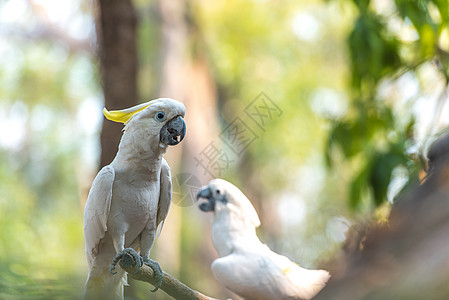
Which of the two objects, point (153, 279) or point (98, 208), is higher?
point (98, 208)

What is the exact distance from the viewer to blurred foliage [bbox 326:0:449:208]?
90.3 inches

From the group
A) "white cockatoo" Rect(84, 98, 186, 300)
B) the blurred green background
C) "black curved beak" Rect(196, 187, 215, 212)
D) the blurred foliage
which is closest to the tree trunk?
the blurred green background

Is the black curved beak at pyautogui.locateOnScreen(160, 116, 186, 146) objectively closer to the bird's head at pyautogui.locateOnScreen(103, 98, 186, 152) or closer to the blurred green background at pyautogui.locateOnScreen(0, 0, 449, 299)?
the bird's head at pyautogui.locateOnScreen(103, 98, 186, 152)

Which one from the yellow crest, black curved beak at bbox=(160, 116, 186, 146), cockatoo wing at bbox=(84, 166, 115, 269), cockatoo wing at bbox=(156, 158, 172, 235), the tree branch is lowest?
the tree branch

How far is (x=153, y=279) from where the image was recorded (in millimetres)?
1009

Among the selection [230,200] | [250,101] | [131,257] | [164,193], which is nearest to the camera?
[131,257]

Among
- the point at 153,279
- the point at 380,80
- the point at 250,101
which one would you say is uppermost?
the point at 250,101

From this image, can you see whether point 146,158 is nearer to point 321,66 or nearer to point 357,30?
point 357,30

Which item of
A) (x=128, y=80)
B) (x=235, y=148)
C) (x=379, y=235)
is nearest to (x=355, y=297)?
(x=379, y=235)

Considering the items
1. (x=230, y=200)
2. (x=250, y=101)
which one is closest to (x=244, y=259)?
(x=230, y=200)

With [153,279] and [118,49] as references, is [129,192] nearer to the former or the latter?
[153,279]

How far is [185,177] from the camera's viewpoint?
1190 mm

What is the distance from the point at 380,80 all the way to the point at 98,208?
6.75 ft

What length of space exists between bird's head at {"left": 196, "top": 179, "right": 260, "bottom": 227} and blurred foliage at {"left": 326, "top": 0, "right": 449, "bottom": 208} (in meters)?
1.25
